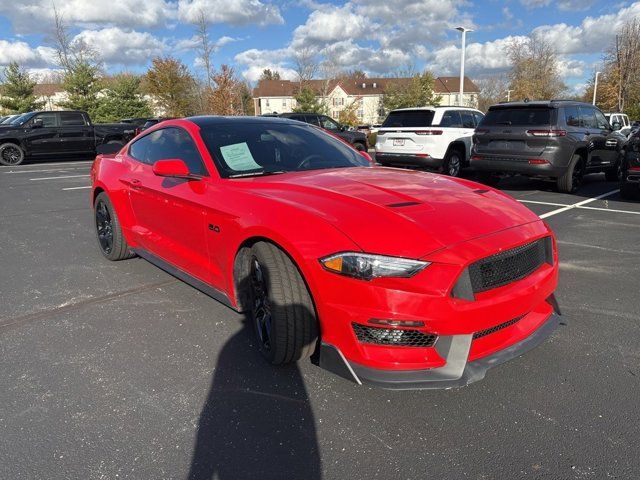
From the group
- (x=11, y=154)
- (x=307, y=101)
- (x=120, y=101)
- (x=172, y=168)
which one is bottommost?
(x=11, y=154)

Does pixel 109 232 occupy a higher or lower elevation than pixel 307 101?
lower

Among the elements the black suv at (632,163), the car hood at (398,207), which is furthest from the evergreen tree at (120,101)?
the car hood at (398,207)

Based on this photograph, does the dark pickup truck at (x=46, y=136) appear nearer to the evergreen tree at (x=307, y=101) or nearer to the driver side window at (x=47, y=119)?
the driver side window at (x=47, y=119)

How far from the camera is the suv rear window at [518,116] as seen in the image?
28.2ft

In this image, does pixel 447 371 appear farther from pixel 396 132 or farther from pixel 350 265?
pixel 396 132

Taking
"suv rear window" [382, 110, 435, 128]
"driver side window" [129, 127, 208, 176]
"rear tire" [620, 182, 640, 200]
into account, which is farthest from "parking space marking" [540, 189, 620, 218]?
"driver side window" [129, 127, 208, 176]

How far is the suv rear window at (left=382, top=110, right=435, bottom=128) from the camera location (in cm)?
1120

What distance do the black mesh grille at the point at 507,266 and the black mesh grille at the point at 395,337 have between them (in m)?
0.36

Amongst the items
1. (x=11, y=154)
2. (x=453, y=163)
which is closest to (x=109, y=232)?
(x=453, y=163)

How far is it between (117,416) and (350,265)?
4.72 ft

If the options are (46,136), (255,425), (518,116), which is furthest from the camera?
(46,136)

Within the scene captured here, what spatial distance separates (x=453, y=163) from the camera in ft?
37.6

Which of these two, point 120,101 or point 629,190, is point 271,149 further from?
point 120,101

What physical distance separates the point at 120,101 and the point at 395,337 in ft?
136
